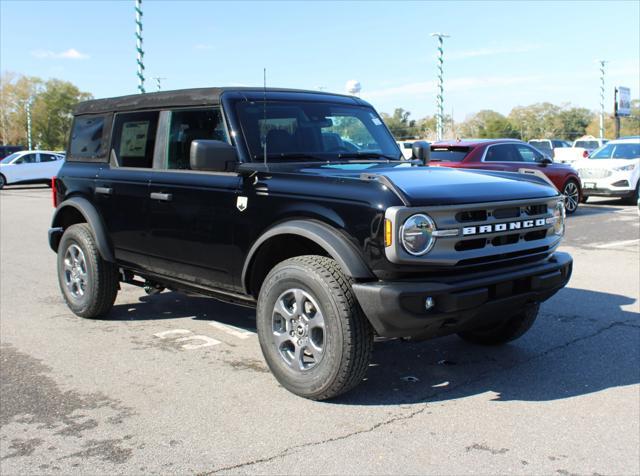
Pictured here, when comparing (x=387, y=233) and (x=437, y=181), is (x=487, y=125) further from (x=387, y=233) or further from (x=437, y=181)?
(x=387, y=233)

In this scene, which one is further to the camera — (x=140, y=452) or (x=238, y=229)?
(x=238, y=229)

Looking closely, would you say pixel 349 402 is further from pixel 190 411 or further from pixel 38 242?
pixel 38 242

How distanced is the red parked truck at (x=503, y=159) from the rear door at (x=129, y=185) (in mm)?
8401

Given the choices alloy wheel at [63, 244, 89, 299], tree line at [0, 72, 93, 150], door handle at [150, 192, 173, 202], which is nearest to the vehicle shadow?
alloy wheel at [63, 244, 89, 299]

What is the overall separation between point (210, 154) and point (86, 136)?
2.41 meters

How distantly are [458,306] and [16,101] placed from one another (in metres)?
94.8

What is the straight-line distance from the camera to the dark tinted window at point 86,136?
5.95 metres

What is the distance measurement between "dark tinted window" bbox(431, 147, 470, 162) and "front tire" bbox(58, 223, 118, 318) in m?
8.87

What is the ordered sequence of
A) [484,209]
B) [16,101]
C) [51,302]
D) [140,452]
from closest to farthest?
[140,452] < [484,209] < [51,302] < [16,101]

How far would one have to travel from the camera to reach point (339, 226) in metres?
3.81

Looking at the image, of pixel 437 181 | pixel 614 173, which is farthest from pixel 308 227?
pixel 614 173

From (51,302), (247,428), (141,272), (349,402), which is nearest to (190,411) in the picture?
(247,428)

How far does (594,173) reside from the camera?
689 inches

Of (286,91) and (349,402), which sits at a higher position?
(286,91)
